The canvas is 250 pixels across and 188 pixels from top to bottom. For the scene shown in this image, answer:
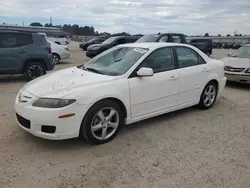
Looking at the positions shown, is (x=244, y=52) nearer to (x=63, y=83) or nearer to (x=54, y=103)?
(x=63, y=83)

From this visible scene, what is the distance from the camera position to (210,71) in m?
5.34

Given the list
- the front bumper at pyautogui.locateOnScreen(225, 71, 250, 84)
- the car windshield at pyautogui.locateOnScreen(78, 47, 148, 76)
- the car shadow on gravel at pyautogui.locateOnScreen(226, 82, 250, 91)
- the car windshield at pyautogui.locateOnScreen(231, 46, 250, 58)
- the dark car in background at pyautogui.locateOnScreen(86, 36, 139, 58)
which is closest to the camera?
the car windshield at pyautogui.locateOnScreen(78, 47, 148, 76)

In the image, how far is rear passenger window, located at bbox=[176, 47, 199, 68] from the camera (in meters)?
4.85

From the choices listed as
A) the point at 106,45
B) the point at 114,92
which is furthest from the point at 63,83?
the point at 106,45

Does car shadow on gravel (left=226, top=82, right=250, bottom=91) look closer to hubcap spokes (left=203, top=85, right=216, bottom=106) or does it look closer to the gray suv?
hubcap spokes (left=203, top=85, right=216, bottom=106)

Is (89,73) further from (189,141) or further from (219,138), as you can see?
(219,138)

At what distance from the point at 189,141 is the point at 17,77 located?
Answer: 25.3ft

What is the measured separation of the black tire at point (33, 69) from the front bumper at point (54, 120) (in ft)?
17.9

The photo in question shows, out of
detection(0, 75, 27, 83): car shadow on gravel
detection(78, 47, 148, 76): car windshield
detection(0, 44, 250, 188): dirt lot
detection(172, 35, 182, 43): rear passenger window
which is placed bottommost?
detection(0, 44, 250, 188): dirt lot

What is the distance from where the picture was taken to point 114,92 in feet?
12.2

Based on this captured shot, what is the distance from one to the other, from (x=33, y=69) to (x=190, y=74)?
19.3 feet

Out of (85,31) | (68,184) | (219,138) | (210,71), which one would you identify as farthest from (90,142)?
(85,31)

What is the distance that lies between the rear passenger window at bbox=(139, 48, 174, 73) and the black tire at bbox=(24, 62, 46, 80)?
18.3 feet

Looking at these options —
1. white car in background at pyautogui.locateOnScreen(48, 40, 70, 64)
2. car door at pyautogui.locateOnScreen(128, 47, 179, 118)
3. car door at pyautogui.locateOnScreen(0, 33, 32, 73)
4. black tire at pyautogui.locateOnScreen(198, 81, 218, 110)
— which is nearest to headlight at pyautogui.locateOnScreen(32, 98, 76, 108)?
car door at pyautogui.locateOnScreen(128, 47, 179, 118)
